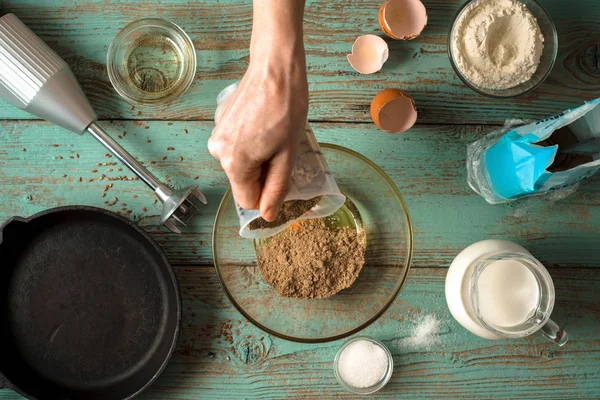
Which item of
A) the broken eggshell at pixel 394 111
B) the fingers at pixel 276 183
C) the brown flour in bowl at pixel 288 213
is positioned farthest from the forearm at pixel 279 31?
the broken eggshell at pixel 394 111

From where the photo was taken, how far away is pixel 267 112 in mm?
726

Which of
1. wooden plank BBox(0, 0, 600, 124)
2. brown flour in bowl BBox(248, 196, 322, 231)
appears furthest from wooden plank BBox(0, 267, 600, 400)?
wooden plank BBox(0, 0, 600, 124)

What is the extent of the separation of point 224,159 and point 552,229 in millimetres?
802

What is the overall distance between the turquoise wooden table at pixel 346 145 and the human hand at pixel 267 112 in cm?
42

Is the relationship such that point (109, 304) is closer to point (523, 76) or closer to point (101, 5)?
point (101, 5)

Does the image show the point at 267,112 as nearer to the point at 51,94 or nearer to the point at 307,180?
the point at 307,180

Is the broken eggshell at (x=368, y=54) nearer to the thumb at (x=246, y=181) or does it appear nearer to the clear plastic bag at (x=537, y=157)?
the clear plastic bag at (x=537, y=157)

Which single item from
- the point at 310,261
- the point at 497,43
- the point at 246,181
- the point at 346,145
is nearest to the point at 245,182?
the point at 246,181

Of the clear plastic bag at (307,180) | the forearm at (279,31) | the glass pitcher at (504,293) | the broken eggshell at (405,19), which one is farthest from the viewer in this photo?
the broken eggshell at (405,19)

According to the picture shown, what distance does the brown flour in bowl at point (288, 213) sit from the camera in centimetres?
97

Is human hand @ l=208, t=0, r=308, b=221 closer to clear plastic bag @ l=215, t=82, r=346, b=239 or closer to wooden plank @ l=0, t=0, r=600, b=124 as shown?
clear plastic bag @ l=215, t=82, r=346, b=239

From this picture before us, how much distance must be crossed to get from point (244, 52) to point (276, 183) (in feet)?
1.66

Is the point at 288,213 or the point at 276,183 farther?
the point at 288,213

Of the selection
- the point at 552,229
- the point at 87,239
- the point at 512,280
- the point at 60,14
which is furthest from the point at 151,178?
the point at 552,229
